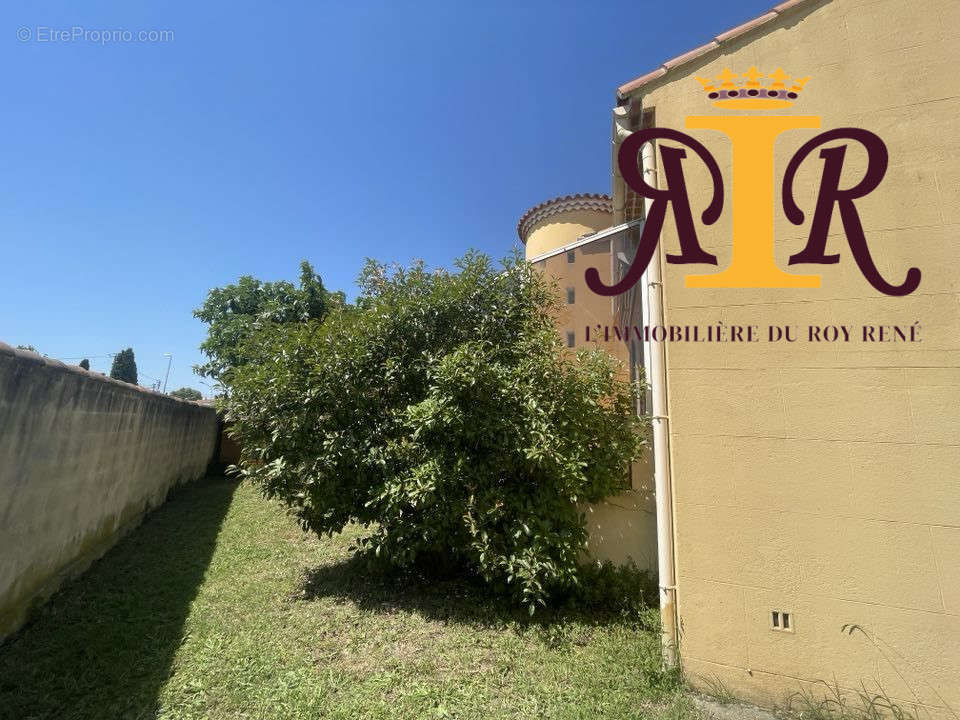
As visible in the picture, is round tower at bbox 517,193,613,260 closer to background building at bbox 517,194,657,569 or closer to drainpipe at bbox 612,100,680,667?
background building at bbox 517,194,657,569

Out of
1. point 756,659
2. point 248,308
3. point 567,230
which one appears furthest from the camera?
point 248,308

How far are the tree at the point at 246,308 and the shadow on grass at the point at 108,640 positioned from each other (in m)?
9.09

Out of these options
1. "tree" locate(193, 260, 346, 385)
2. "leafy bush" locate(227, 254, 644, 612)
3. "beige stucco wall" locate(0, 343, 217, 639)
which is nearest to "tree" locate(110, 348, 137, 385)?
"tree" locate(193, 260, 346, 385)

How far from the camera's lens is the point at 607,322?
5570mm

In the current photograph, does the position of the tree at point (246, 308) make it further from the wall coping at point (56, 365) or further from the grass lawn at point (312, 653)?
the grass lawn at point (312, 653)

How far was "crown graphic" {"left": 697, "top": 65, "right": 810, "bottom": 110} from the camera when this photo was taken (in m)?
3.62

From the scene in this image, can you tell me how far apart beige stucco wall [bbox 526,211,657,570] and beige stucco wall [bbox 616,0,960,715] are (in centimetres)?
104

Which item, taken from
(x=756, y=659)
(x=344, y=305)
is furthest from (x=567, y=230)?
(x=756, y=659)

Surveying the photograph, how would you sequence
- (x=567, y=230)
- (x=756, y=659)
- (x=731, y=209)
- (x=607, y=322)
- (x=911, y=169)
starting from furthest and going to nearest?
(x=567, y=230) < (x=607, y=322) < (x=731, y=209) < (x=911, y=169) < (x=756, y=659)

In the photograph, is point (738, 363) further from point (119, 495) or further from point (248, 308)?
point (248, 308)

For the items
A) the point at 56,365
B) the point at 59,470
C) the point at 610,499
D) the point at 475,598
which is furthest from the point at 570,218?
the point at 59,470

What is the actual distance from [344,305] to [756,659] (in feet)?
17.3

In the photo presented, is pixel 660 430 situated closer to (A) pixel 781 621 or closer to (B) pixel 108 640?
(A) pixel 781 621

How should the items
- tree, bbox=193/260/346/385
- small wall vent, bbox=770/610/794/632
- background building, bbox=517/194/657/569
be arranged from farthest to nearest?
tree, bbox=193/260/346/385, background building, bbox=517/194/657/569, small wall vent, bbox=770/610/794/632
